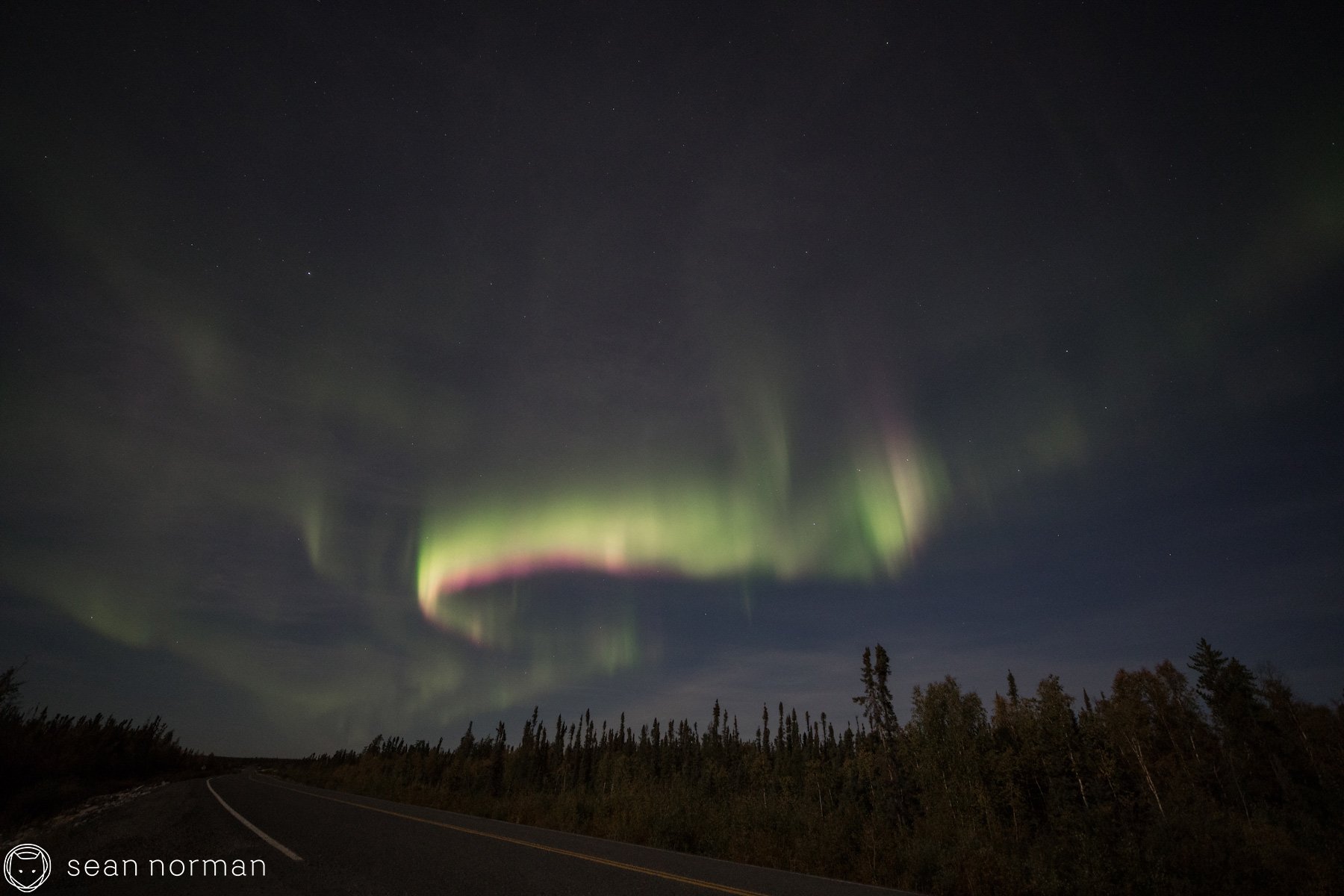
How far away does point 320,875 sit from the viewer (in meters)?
7.31

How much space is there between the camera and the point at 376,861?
8.55m

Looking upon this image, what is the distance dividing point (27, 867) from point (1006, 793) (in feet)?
210

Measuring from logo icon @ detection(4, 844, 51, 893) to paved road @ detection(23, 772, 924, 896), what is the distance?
160mm

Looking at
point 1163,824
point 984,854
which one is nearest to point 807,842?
point 984,854

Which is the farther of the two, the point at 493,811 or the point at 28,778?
the point at 28,778

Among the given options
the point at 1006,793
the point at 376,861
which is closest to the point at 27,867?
the point at 376,861

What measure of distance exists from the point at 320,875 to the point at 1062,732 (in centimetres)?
7037

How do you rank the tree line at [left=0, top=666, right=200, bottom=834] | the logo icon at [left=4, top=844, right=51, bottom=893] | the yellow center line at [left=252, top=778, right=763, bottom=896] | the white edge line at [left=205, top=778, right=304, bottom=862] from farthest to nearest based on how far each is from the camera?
the tree line at [left=0, top=666, right=200, bottom=834] → the white edge line at [left=205, top=778, right=304, bottom=862] → the yellow center line at [left=252, top=778, right=763, bottom=896] → the logo icon at [left=4, top=844, right=51, bottom=893]

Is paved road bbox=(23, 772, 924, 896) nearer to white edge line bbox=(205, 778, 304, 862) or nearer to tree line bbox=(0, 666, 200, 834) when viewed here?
white edge line bbox=(205, 778, 304, 862)

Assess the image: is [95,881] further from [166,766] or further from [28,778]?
[166,766]

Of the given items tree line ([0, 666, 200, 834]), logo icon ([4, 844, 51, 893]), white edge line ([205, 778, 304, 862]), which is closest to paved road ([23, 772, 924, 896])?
white edge line ([205, 778, 304, 862])

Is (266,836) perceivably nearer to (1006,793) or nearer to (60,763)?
(60,763)

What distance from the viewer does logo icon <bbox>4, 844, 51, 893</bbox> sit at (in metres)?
6.74

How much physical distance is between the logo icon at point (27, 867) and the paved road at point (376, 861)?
16 cm
